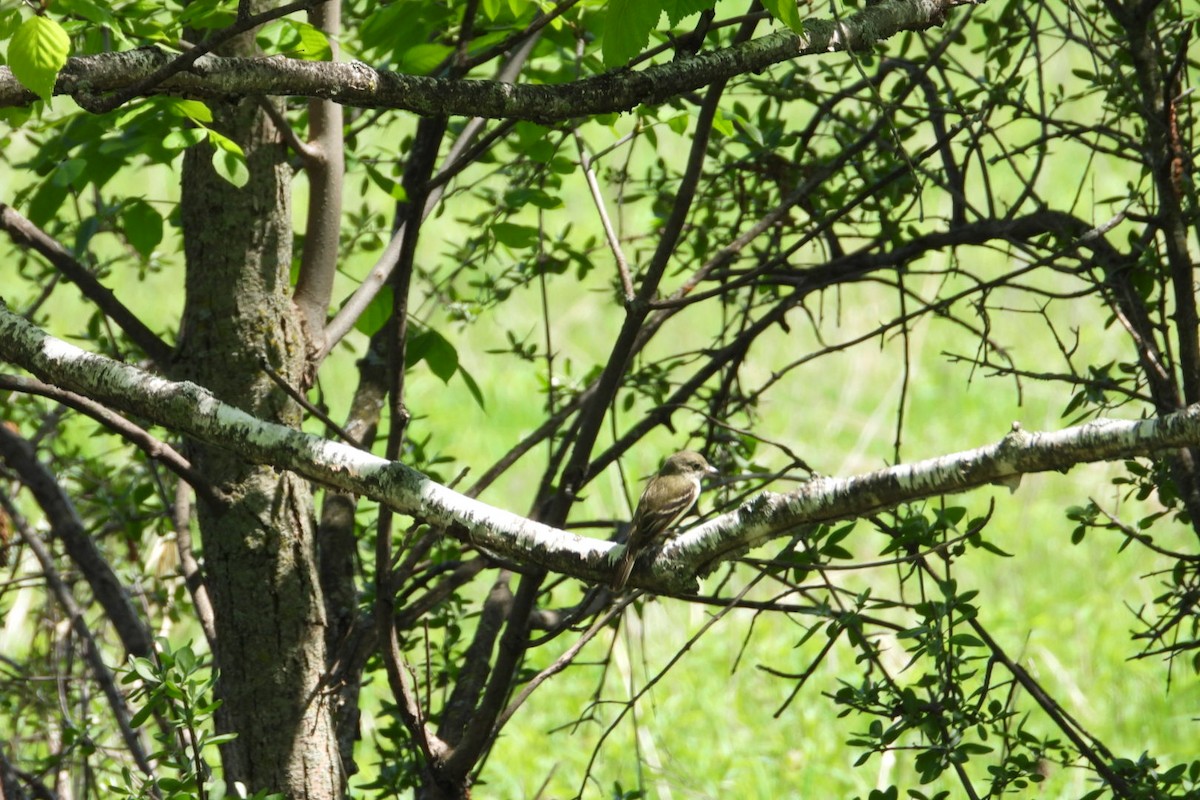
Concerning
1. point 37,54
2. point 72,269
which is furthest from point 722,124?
point 37,54

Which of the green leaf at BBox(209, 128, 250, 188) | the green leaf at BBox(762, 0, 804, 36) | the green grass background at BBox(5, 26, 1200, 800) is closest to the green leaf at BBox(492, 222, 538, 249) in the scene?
the green leaf at BBox(209, 128, 250, 188)

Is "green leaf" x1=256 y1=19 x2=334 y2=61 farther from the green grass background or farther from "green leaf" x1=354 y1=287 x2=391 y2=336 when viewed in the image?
the green grass background

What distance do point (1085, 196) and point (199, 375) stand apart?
8058 mm

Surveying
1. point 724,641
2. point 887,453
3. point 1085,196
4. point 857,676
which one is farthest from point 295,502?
point 1085,196

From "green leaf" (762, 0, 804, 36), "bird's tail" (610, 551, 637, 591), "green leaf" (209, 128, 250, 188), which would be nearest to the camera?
"green leaf" (762, 0, 804, 36)

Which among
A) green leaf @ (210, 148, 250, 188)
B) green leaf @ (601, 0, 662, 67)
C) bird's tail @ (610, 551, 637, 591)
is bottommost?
bird's tail @ (610, 551, 637, 591)

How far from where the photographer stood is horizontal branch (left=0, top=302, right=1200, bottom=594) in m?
1.68

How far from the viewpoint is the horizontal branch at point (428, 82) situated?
6.18 ft

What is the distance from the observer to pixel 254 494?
2.69m

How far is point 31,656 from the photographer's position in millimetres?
4191

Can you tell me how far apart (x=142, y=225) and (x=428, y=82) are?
89 cm

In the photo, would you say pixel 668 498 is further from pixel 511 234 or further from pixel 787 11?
pixel 787 11

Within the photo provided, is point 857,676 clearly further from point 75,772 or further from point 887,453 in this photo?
point 75,772

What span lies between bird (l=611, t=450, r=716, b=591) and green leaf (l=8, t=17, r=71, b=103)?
4.11 ft
